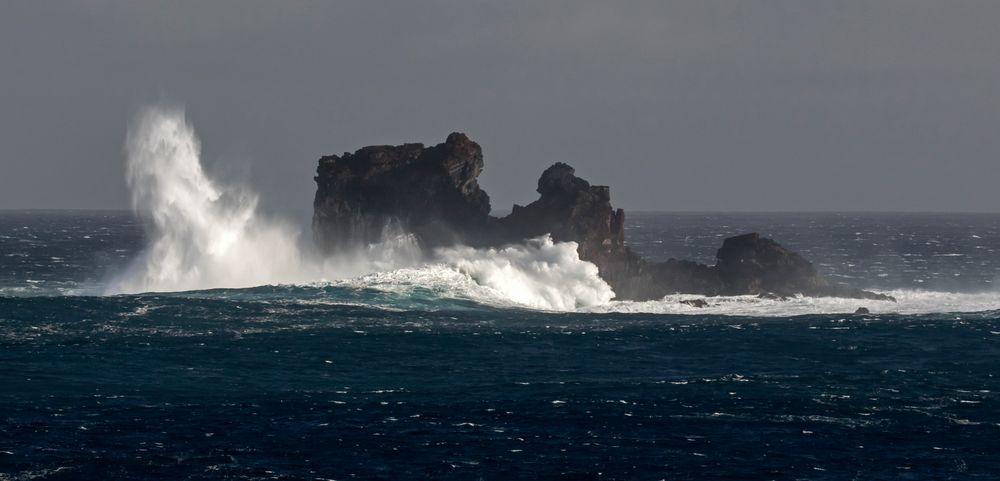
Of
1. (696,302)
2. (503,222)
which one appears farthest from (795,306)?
(503,222)

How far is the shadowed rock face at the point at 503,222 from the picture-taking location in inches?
3979

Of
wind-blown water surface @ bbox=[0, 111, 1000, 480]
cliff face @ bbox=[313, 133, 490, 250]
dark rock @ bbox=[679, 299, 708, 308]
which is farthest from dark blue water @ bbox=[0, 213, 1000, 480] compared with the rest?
cliff face @ bbox=[313, 133, 490, 250]

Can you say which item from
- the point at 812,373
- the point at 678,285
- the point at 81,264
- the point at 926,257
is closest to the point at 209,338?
the point at 812,373

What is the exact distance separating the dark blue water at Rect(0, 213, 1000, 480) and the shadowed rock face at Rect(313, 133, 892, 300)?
13.2 m

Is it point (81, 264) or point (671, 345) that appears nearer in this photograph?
point (671, 345)

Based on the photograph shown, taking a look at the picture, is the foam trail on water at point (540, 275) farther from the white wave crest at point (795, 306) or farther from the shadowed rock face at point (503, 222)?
the white wave crest at point (795, 306)

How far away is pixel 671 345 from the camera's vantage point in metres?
71.7

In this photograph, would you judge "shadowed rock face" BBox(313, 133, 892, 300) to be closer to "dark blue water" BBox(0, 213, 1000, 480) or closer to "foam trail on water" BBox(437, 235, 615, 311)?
"foam trail on water" BBox(437, 235, 615, 311)

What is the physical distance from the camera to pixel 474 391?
5819 cm

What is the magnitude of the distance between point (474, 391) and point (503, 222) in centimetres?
4740

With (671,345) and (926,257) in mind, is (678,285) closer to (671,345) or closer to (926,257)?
(671,345)

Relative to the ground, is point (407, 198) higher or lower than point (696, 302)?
higher

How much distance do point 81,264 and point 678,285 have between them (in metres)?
68.1

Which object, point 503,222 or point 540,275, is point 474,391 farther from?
point 503,222
